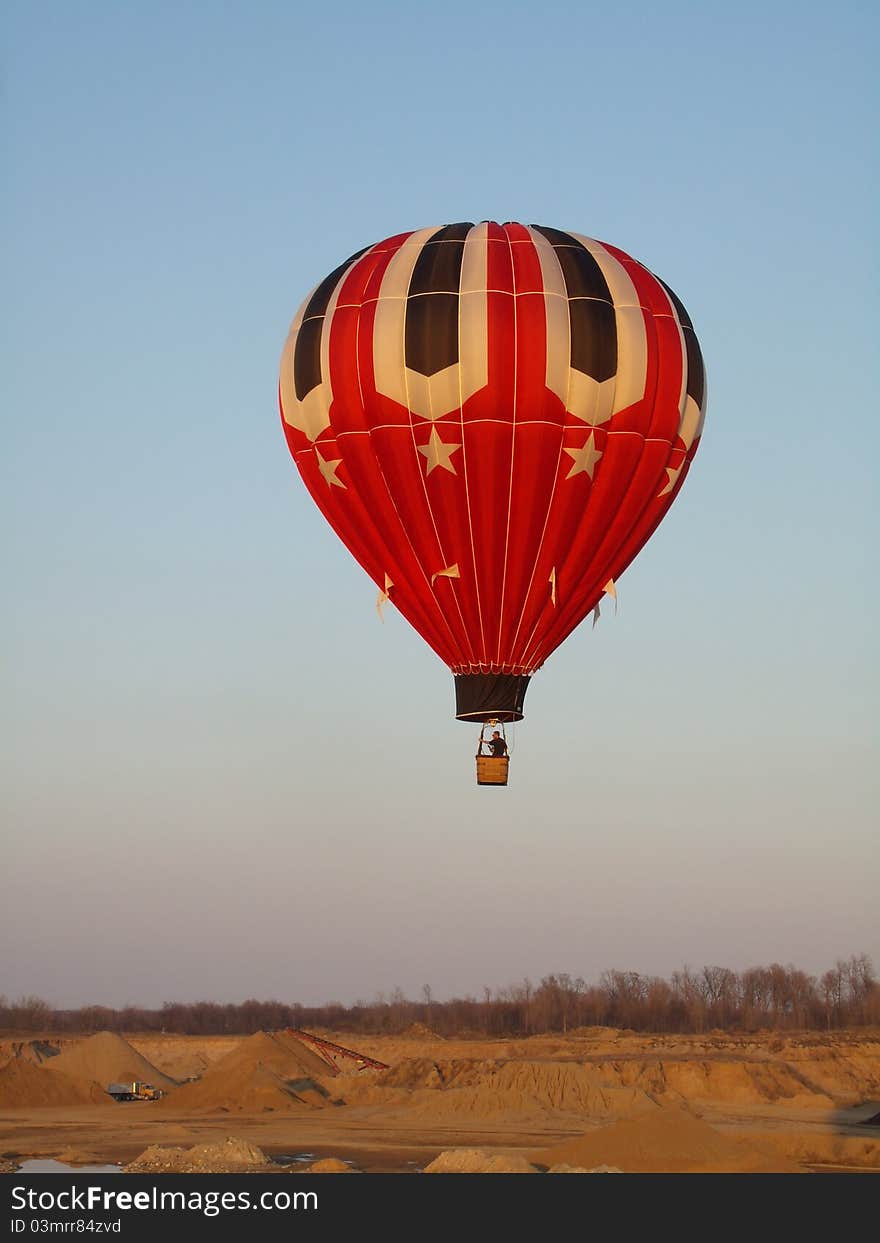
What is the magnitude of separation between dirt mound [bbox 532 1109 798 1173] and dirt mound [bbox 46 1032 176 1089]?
4407cm

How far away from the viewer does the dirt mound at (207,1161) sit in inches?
1699

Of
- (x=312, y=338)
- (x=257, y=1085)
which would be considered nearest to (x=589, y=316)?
(x=312, y=338)

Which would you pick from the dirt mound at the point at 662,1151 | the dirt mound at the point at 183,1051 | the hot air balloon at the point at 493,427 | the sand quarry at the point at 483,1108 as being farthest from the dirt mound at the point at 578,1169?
the dirt mound at the point at 183,1051

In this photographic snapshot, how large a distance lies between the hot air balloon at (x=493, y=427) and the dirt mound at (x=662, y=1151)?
50.5 feet

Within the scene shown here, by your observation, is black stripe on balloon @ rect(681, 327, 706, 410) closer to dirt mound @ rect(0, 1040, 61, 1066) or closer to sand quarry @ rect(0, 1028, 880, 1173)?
sand quarry @ rect(0, 1028, 880, 1173)

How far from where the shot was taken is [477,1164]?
132 ft

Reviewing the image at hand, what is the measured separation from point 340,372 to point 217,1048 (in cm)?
8780

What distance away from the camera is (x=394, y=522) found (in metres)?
31.6

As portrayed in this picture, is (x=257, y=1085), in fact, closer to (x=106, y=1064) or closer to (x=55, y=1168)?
(x=106, y=1064)

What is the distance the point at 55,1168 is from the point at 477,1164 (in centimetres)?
1303

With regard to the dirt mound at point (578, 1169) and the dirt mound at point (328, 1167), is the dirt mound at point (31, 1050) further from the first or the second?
the dirt mound at point (578, 1169)

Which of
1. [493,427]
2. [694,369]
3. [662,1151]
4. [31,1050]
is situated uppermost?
[694,369]
